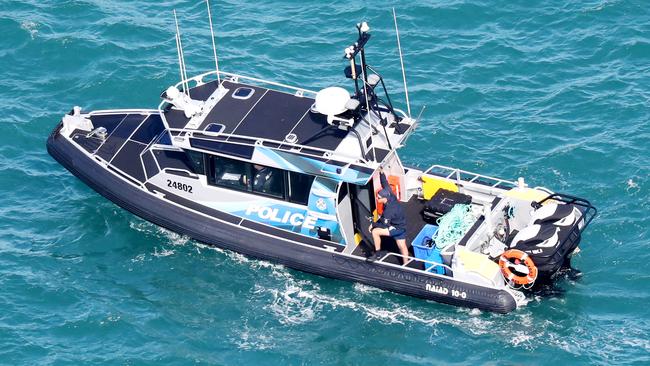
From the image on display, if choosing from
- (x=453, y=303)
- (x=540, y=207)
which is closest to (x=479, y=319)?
(x=453, y=303)

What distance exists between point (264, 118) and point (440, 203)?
4.23 m

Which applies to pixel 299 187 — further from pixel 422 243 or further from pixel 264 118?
pixel 422 243

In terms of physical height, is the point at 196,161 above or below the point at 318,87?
below

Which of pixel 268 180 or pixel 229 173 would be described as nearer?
pixel 268 180

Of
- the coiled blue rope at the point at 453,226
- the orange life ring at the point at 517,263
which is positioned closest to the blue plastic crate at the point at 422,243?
the coiled blue rope at the point at 453,226

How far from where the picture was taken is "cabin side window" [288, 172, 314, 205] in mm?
25156

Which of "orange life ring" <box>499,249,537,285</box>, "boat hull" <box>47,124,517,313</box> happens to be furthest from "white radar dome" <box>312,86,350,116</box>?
"orange life ring" <box>499,249,537,285</box>

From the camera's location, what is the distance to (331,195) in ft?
81.6

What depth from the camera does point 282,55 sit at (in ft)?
110

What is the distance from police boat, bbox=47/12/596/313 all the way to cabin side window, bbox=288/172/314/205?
0.09 feet

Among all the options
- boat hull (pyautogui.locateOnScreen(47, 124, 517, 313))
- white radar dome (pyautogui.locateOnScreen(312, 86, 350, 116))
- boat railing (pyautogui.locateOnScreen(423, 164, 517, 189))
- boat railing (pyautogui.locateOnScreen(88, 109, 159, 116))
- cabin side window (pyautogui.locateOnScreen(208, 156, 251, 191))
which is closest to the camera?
boat hull (pyautogui.locateOnScreen(47, 124, 517, 313))

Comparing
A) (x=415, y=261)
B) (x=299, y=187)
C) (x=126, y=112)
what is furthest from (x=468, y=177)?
(x=126, y=112)

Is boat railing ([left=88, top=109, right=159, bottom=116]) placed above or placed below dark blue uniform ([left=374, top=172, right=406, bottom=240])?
above

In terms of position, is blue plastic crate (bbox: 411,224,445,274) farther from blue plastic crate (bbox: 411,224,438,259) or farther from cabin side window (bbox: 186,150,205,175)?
cabin side window (bbox: 186,150,205,175)
